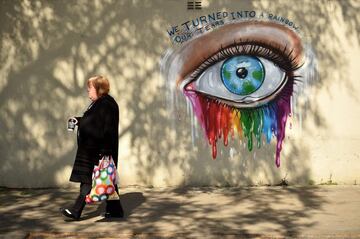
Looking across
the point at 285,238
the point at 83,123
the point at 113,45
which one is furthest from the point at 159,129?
the point at 285,238

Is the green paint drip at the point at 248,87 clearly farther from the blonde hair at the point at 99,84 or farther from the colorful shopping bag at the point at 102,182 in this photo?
the colorful shopping bag at the point at 102,182

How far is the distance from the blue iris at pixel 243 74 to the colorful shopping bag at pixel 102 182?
2.65 metres

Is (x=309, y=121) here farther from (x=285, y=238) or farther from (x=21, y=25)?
(x=21, y=25)

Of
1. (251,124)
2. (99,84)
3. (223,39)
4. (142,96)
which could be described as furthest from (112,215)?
(223,39)

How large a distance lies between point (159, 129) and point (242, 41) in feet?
5.59

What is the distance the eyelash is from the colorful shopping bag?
95.6 inches

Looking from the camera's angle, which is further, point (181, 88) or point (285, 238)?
point (181, 88)

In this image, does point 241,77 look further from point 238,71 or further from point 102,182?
point 102,182

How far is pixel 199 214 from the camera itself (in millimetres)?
7277

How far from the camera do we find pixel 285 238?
6.34 meters

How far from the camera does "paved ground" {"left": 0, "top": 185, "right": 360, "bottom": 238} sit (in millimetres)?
6488

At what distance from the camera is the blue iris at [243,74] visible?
881cm

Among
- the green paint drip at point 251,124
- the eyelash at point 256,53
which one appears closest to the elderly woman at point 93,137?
the eyelash at point 256,53

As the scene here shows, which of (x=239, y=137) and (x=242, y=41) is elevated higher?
(x=242, y=41)
